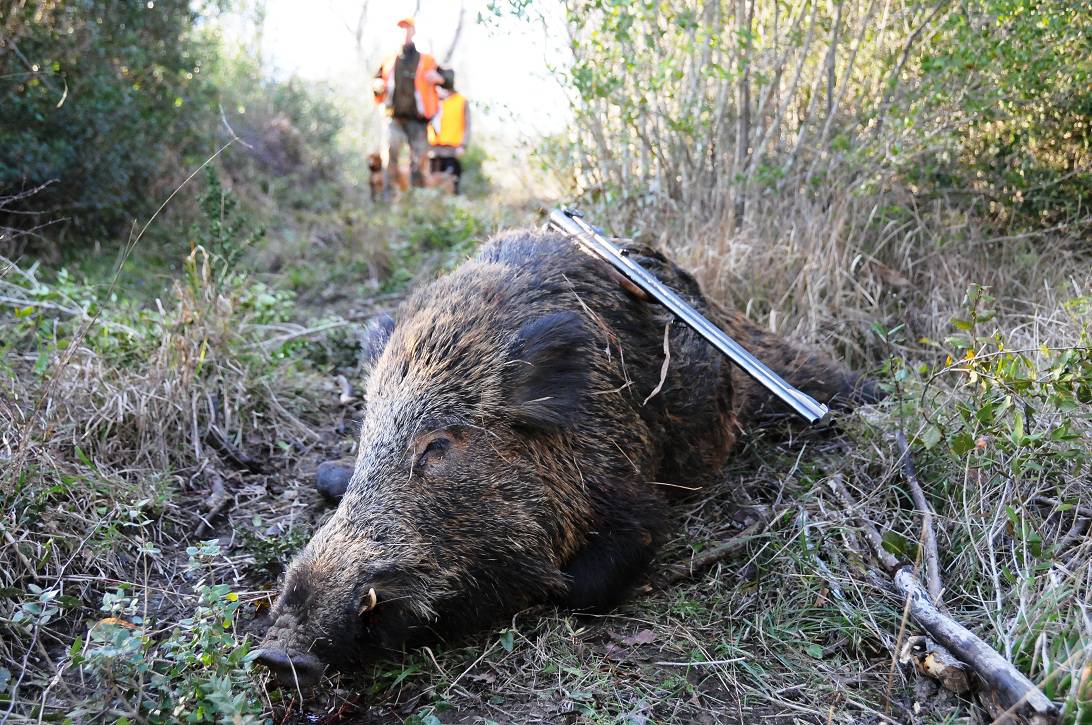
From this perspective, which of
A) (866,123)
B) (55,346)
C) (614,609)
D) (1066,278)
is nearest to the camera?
(614,609)

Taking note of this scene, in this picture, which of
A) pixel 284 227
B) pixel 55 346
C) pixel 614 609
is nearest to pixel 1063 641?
pixel 614 609

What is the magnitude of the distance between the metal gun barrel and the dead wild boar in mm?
88

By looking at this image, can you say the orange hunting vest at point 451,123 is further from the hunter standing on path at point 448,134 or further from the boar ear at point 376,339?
the boar ear at point 376,339

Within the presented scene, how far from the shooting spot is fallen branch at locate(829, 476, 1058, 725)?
195cm

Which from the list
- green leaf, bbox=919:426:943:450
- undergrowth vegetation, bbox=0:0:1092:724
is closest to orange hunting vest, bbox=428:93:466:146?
undergrowth vegetation, bbox=0:0:1092:724

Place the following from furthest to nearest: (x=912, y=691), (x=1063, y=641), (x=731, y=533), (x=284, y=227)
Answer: (x=284, y=227) → (x=731, y=533) → (x=912, y=691) → (x=1063, y=641)

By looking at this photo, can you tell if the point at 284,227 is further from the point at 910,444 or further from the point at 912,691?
the point at 912,691

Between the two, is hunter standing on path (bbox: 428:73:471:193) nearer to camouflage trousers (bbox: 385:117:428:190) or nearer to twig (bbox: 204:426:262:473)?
camouflage trousers (bbox: 385:117:428:190)

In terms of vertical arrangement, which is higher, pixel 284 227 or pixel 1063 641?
pixel 284 227

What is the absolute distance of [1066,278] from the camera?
4.61 m

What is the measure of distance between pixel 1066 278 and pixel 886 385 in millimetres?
1433

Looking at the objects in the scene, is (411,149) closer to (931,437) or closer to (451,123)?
(451,123)

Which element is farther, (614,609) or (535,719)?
(614,609)

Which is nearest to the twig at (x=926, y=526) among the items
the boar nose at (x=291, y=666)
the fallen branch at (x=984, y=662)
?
the fallen branch at (x=984, y=662)
